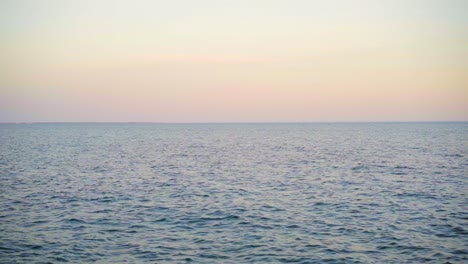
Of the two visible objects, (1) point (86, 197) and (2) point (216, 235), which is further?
(1) point (86, 197)

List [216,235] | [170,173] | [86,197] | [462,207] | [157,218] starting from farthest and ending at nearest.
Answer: [170,173] < [86,197] < [462,207] < [157,218] < [216,235]

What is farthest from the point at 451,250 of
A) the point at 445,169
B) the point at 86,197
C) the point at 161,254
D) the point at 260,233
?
the point at 445,169

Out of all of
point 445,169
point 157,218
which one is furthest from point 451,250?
point 445,169

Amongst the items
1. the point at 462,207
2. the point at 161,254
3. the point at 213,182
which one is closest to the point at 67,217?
the point at 161,254

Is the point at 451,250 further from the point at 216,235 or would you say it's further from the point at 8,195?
the point at 8,195

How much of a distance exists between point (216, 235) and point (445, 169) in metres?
43.6

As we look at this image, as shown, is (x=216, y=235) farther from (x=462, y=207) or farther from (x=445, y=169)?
(x=445, y=169)

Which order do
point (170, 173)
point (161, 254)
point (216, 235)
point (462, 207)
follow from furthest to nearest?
point (170, 173)
point (462, 207)
point (216, 235)
point (161, 254)

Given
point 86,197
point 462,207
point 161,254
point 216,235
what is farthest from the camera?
point 86,197

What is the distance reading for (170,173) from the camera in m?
53.4

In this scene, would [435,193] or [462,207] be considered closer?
[462,207]

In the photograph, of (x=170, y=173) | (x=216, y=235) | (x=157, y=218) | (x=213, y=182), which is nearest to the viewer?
(x=216, y=235)

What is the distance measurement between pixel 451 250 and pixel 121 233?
2019cm

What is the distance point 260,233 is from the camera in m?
25.6
